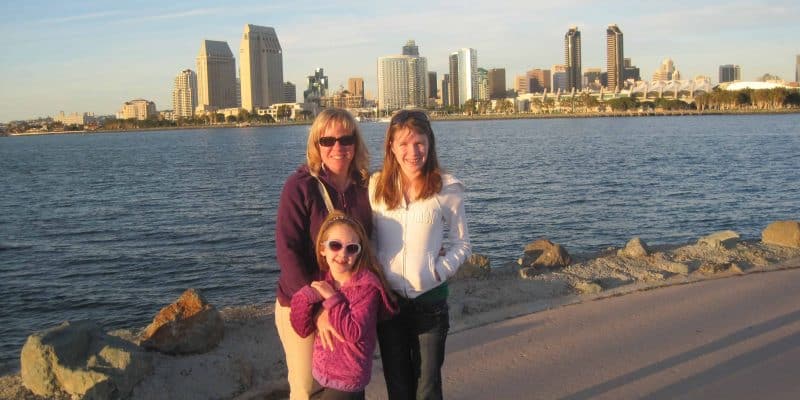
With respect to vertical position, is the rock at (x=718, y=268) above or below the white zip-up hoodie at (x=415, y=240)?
below

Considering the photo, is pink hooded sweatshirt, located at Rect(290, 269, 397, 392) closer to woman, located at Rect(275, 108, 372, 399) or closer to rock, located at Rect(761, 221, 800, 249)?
woman, located at Rect(275, 108, 372, 399)

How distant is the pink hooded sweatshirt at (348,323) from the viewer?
11.0 feet

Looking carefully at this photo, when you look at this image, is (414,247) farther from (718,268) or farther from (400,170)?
(718,268)

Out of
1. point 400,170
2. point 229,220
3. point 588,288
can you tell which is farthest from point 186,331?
point 229,220

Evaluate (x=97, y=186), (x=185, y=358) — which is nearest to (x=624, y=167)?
→ (x=97, y=186)

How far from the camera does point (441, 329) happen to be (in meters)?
3.76

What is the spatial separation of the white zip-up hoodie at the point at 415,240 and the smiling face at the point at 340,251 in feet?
0.94

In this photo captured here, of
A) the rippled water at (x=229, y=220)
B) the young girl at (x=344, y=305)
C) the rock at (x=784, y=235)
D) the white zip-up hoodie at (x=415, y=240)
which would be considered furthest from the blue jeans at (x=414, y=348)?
the rock at (x=784, y=235)

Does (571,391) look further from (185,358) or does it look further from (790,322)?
(185,358)

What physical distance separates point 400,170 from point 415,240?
359 mm

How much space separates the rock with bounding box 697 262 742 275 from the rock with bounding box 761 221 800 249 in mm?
2061

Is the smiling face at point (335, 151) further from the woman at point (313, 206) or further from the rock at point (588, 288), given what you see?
the rock at point (588, 288)

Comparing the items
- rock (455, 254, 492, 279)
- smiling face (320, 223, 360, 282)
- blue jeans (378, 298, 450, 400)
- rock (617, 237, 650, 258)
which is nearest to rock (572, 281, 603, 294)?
rock (455, 254, 492, 279)

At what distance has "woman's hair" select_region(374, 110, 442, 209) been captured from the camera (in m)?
3.68
